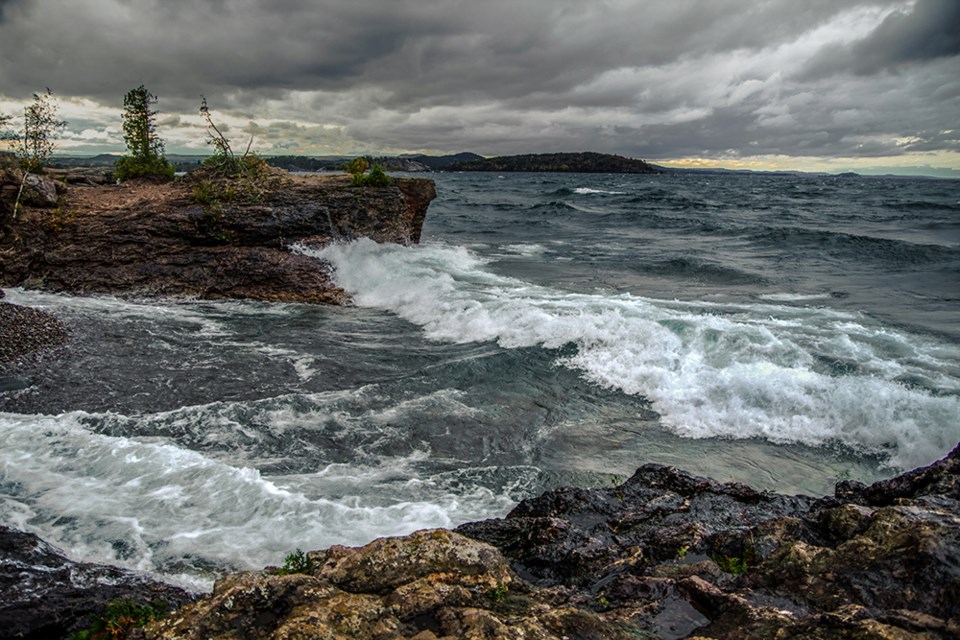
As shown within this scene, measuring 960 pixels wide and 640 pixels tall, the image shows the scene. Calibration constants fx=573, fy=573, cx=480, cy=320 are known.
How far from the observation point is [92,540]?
6793 mm

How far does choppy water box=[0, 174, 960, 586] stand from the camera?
762 centimetres

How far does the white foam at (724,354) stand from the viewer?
410 inches

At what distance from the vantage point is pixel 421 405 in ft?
36.8

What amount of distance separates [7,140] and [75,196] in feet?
9.12

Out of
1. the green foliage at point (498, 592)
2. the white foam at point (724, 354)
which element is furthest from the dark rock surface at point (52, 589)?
the white foam at point (724, 354)

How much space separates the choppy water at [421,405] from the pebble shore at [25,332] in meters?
0.50

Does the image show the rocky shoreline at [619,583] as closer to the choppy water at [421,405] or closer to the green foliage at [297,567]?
the green foliage at [297,567]

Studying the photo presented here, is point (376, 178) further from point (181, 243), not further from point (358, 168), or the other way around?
point (181, 243)

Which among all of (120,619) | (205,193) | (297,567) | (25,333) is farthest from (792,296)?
(25,333)

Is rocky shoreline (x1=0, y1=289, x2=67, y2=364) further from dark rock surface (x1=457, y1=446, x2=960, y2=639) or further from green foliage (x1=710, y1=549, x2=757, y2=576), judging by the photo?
green foliage (x1=710, y1=549, x2=757, y2=576)

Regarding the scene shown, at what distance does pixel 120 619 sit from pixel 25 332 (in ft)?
A: 39.2

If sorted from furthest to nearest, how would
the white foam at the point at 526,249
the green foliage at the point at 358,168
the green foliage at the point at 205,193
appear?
the white foam at the point at 526,249 → the green foliage at the point at 358,168 → the green foliage at the point at 205,193

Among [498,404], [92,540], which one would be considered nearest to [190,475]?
[92,540]

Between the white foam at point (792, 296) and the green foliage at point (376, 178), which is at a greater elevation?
the green foliage at point (376, 178)
